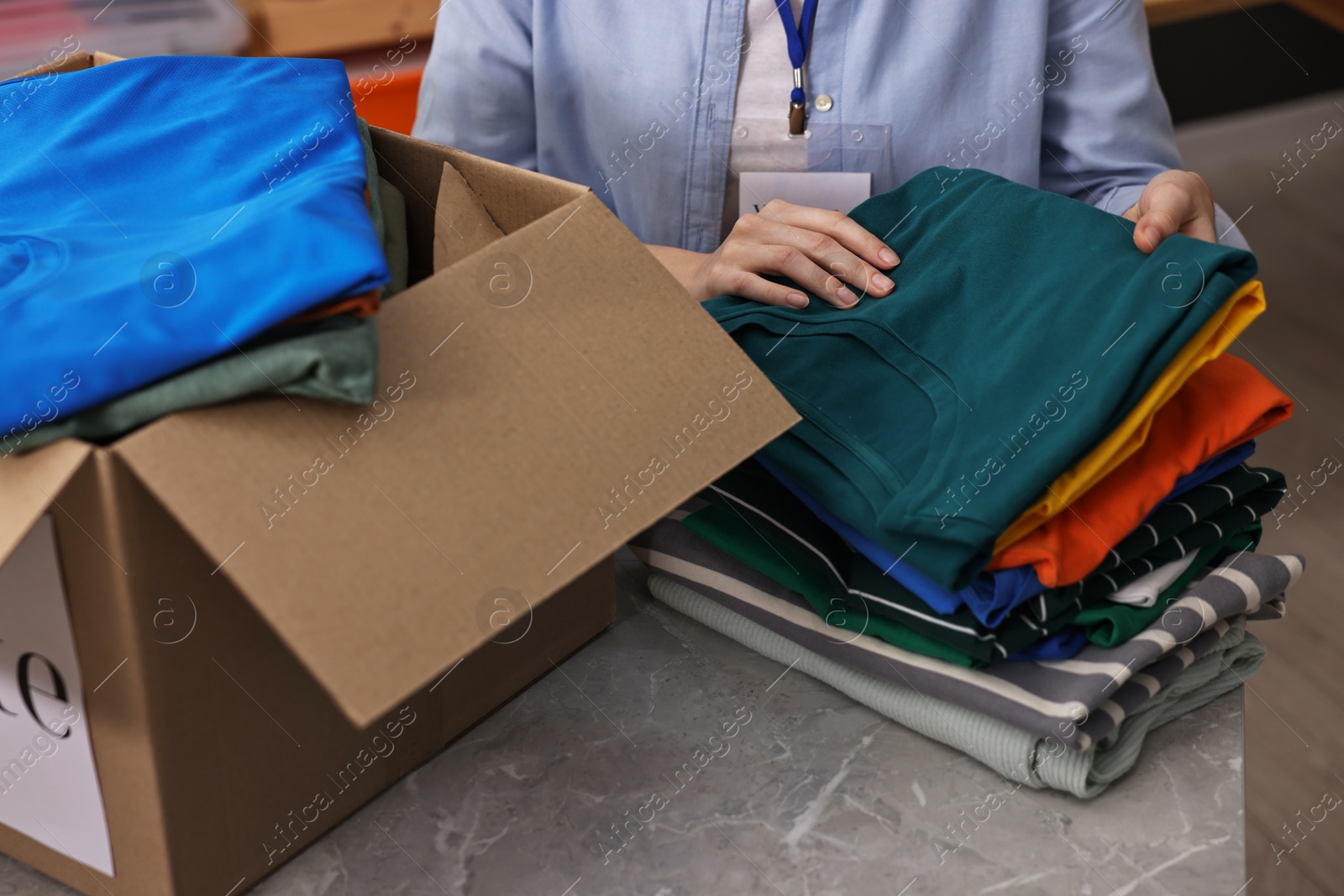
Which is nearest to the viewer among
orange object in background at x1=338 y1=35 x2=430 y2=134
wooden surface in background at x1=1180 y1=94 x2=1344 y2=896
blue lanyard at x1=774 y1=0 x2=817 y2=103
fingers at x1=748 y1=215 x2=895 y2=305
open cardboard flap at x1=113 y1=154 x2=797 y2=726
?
open cardboard flap at x1=113 y1=154 x2=797 y2=726

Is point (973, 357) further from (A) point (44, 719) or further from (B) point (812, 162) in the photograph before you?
(A) point (44, 719)

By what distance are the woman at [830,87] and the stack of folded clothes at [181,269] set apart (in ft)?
1.52

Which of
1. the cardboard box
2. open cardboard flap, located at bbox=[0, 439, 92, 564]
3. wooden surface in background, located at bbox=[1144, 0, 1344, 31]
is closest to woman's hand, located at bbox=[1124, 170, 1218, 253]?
the cardboard box

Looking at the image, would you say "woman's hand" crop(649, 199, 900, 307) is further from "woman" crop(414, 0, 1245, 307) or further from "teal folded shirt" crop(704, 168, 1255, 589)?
"woman" crop(414, 0, 1245, 307)

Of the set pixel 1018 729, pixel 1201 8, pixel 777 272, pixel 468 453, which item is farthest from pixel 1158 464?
pixel 1201 8

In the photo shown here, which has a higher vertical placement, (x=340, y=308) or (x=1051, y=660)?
(x=340, y=308)

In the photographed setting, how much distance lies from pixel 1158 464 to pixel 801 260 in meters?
0.29

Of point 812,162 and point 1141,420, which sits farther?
point 812,162

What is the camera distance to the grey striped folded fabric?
0.65 meters

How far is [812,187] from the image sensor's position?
1100 mm

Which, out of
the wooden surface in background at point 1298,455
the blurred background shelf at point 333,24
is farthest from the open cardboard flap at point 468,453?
the blurred background shelf at point 333,24

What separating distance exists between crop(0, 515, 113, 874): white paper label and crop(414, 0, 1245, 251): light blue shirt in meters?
0.79

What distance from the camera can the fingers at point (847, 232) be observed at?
0.79 metres

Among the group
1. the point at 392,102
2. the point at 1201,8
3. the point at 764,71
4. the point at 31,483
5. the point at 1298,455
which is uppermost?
the point at 31,483
